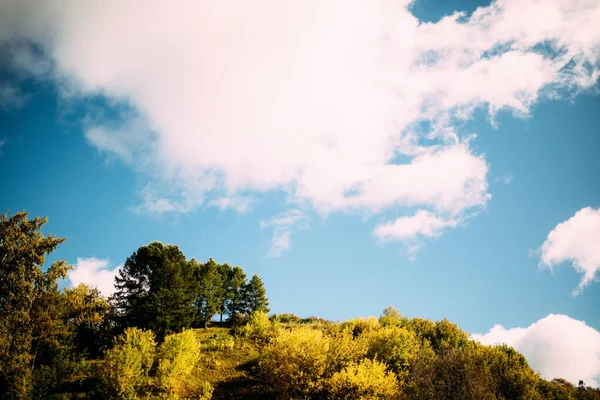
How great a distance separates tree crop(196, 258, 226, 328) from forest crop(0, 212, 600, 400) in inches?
432

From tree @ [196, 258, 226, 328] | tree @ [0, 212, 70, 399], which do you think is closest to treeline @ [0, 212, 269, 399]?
tree @ [0, 212, 70, 399]

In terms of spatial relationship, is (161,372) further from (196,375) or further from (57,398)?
(57,398)

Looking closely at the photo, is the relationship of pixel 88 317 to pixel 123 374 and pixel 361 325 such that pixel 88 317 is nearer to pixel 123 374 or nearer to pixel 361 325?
pixel 123 374

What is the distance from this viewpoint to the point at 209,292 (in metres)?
46.9

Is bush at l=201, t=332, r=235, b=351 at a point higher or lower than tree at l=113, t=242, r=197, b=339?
lower

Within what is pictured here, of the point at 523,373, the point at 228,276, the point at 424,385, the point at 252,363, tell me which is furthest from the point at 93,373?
the point at 523,373

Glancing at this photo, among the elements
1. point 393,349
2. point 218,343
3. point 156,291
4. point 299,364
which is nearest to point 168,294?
point 156,291

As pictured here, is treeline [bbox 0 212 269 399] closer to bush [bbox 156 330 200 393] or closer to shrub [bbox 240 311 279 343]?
bush [bbox 156 330 200 393]

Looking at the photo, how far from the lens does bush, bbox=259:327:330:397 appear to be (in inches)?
823

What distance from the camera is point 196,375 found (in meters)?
26.1

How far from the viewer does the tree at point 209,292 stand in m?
46.1

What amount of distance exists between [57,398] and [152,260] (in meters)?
19.8

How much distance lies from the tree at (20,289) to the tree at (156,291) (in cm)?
1121

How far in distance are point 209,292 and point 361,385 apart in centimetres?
3324
